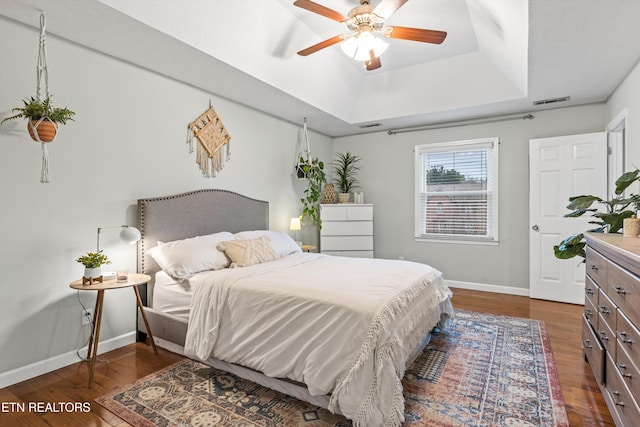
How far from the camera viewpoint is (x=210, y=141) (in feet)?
11.9

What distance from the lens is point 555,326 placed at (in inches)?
129

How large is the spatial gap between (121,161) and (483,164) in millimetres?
4433

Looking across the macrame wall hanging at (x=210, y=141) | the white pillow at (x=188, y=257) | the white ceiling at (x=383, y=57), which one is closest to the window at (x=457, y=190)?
the white ceiling at (x=383, y=57)

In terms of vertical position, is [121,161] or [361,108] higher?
[361,108]

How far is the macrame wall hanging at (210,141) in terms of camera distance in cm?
350

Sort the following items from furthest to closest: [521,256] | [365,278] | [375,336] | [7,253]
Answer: [521,256] < [365,278] < [7,253] < [375,336]

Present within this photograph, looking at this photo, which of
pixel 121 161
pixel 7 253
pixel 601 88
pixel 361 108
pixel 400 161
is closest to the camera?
pixel 7 253

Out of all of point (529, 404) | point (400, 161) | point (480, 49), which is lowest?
point (529, 404)

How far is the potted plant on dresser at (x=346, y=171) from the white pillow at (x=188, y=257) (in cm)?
289

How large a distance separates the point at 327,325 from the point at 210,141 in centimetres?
255

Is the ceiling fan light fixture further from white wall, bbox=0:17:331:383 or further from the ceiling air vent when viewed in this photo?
the ceiling air vent

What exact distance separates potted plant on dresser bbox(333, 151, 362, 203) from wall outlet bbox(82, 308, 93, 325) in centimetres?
373

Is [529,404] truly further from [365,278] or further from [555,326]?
[555,326]

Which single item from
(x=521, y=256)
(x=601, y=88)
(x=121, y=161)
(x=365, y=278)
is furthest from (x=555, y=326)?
(x=121, y=161)
